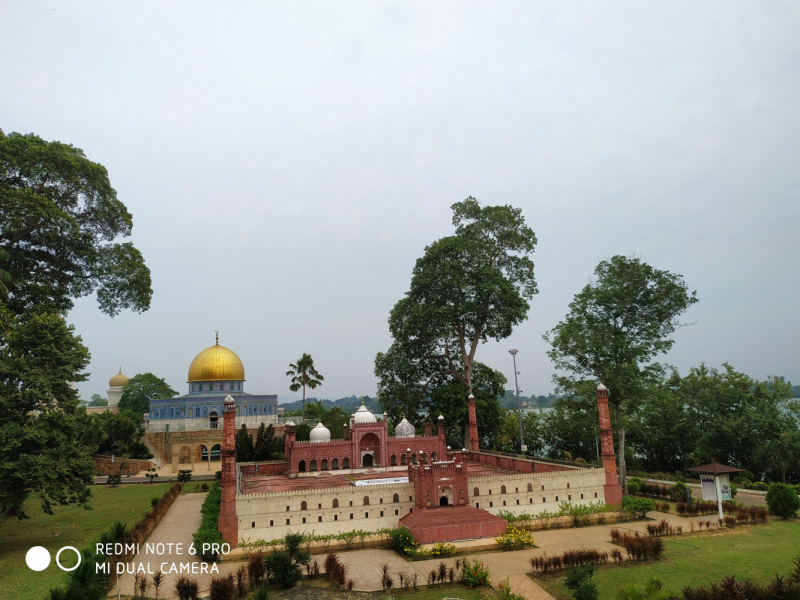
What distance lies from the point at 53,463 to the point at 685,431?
4309 cm

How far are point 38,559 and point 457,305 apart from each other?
1223 inches

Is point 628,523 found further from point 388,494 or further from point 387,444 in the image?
point 387,444

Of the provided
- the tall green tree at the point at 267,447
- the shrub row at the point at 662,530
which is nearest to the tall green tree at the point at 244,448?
the tall green tree at the point at 267,447

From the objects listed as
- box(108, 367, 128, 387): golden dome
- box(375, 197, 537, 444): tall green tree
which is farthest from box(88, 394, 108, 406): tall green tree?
box(375, 197, 537, 444): tall green tree

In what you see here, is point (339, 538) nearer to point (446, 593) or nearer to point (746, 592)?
point (446, 593)

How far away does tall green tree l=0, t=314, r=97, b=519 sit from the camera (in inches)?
782

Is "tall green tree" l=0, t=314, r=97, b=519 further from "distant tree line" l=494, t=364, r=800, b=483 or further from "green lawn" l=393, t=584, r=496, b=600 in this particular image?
"distant tree line" l=494, t=364, r=800, b=483

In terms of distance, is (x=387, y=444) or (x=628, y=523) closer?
(x=628, y=523)

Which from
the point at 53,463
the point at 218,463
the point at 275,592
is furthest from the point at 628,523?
the point at 218,463

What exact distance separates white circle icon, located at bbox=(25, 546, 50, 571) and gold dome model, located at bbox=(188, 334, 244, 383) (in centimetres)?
3949

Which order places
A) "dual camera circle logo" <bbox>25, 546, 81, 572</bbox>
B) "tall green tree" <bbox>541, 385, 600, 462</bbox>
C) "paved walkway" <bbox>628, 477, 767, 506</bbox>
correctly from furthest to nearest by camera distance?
1. "tall green tree" <bbox>541, 385, 600, 462</bbox>
2. "paved walkway" <bbox>628, 477, 767, 506</bbox>
3. "dual camera circle logo" <bbox>25, 546, 81, 572</bbox>

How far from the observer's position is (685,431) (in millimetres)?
41375

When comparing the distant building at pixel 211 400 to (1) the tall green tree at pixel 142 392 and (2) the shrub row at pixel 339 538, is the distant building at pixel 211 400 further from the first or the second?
(2) the shrub row at pixel 339 538

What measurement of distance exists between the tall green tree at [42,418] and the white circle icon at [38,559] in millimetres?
1741
